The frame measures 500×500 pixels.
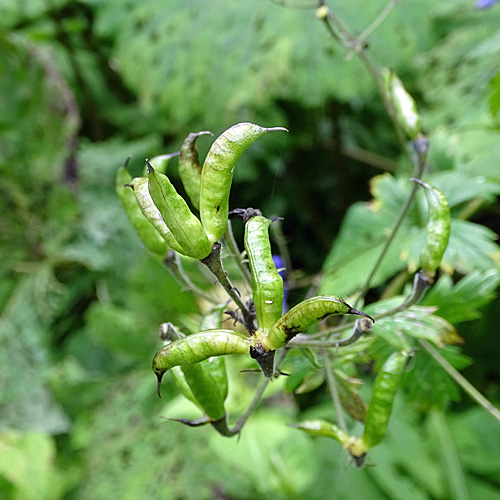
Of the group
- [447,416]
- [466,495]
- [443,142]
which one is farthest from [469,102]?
[466,495]

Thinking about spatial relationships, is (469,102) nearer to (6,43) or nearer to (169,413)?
(169,413)

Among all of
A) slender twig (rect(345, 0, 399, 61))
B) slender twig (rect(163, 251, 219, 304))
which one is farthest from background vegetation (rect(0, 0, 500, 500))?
slender twig (rect(163, 251, 219, 304))

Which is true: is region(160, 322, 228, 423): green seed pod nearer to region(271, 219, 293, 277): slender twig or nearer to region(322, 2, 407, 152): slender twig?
region(271, 219, 293, 277): slender twig

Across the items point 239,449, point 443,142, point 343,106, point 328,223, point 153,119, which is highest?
point 443,142

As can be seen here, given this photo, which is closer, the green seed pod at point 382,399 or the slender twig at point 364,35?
the green seed pod at point 382,399

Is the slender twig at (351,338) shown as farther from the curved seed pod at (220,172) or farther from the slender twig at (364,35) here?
the slender twig at (364,35)

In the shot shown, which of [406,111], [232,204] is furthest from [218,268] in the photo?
[232,204]

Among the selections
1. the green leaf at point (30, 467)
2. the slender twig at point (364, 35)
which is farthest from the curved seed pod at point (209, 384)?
the green leaf at point (30, 467)
